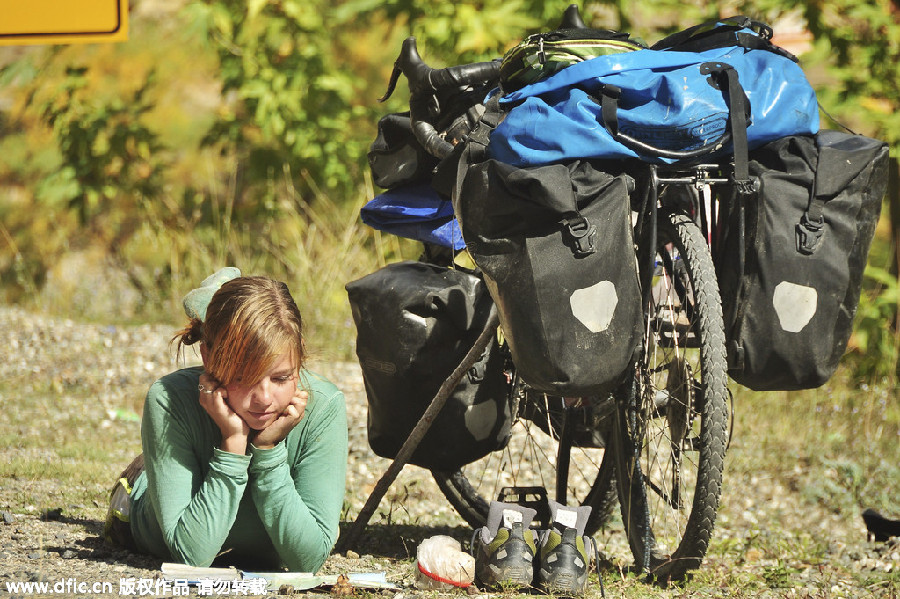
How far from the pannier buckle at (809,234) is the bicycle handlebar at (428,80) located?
3.96 ft

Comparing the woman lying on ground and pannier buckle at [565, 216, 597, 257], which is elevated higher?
pannier buckle at [565, 216, 597, 257]

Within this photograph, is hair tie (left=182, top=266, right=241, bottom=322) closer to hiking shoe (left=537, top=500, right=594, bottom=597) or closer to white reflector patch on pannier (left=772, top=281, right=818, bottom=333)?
hiking shoe (left=537, top=500, right=594, bottom=597)

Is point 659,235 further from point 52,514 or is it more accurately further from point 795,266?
point 52,514

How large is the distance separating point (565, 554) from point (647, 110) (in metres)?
1.27

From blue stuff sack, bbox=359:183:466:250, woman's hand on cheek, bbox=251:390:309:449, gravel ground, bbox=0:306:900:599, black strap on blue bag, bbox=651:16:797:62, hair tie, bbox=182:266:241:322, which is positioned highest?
black strap on blue bag, bbox=651:16:797:62

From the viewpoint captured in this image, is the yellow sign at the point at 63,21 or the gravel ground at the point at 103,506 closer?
the gravel ground at the point at 103,506

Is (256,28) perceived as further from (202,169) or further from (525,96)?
(525,96)

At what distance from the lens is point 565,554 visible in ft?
9.93

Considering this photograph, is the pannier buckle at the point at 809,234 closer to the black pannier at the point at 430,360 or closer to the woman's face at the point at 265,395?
the black pannier at the point at 430,360

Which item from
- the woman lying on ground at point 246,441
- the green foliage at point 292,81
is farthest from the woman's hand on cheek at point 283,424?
the green foliage at point 292,81

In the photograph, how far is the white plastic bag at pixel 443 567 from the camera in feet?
10.1

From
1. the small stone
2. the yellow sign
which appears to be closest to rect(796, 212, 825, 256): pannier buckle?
the yellow sign

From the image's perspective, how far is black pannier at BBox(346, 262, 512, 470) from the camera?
3658 mm

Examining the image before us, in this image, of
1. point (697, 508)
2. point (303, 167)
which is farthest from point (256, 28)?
point (697, 508)
